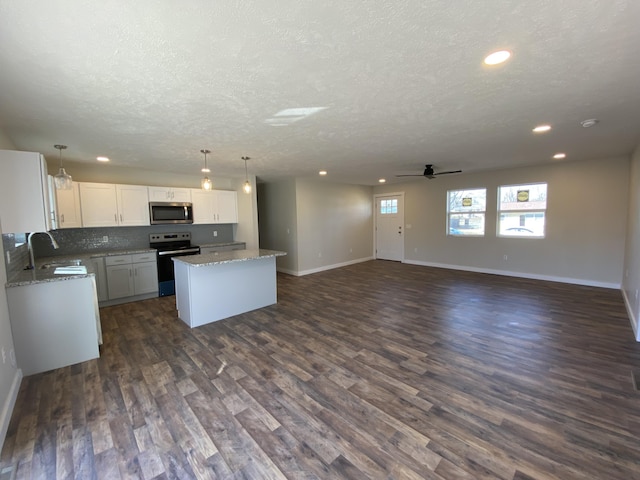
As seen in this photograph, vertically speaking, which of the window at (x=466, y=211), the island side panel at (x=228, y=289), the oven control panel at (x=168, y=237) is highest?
the window at (x=466, y=211)

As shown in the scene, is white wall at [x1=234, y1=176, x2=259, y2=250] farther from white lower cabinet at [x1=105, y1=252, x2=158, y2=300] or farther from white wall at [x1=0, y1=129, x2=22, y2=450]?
white wall at [x1=0, y1=129, x2=22, y2=450]

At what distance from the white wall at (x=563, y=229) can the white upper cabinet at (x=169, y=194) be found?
18.4 ft

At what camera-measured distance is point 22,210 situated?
102 inches

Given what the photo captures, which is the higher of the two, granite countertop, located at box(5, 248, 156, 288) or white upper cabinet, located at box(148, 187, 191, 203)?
white upper cabinet, located at box(148, 187, 191, 203)

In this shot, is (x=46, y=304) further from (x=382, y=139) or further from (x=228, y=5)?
(x=382, y=139)

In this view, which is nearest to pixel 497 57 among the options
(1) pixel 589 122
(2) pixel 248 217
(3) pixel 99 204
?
(1) pixel 589 122

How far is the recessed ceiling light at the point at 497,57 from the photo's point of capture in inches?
63.4

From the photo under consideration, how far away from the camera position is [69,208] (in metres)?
4.30

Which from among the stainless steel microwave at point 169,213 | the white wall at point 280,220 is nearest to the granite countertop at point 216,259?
the stainless steel microwave at point 169,213

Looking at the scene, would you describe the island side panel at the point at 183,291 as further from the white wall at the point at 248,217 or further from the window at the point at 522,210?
the window at the point at 522,210

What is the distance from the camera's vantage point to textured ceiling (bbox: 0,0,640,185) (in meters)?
1.29

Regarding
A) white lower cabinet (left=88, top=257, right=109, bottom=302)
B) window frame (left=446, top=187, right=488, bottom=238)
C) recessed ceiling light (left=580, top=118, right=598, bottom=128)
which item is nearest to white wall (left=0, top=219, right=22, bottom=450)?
white lower cabinet (left=88, top=257, right=109, bottom=302)

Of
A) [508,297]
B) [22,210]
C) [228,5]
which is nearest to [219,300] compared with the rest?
[22,210]

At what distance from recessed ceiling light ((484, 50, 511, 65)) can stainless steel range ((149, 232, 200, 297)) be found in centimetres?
519
